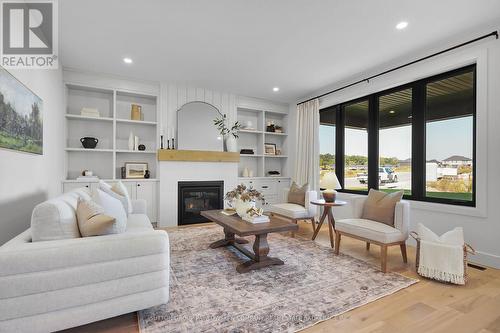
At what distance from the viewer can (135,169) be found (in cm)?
453

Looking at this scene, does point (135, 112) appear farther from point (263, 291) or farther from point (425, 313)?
point (425, 313)

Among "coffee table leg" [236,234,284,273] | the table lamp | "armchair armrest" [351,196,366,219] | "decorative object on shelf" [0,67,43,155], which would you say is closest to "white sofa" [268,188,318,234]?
the table lamp

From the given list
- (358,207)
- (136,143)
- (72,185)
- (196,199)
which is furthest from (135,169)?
(358,207)

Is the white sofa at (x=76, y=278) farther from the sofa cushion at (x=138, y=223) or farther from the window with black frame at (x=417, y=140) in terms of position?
the window with black frame at (x=417, y=140)

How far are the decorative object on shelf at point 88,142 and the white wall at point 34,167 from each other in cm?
28

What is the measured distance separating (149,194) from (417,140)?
439 centimetres

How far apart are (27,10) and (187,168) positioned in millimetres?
2928

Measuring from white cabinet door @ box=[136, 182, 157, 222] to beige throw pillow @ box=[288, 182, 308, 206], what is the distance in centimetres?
248

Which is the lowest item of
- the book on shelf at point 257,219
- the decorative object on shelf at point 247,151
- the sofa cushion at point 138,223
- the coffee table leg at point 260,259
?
the coffee table leg at point 260,259

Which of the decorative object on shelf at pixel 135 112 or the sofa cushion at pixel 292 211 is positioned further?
the decorative object on shelf at pixel 135 112

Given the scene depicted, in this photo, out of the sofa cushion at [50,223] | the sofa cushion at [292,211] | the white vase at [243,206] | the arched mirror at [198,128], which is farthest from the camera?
the arched mirror at [198,128]

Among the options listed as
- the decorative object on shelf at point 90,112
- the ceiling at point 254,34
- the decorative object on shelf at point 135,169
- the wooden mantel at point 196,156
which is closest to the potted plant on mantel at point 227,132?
the wooden mantel at point 196,156

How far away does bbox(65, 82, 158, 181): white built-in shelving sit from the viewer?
166 inches

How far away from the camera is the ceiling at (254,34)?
2383mm
